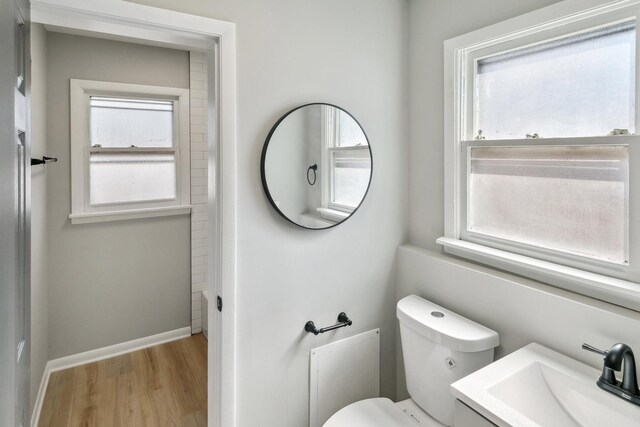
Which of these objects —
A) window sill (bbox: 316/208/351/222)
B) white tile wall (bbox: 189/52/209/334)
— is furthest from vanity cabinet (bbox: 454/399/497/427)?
white tile wall (bbox: 189/52/209/334)

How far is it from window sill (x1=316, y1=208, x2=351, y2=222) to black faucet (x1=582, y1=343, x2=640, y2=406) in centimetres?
106

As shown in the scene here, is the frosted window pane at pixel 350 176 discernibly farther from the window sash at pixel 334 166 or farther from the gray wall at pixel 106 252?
the gray wall at pixel 106 252

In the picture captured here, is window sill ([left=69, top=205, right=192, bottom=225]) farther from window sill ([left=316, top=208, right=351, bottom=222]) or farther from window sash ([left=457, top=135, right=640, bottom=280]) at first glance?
window sash ([left=457, top=135, right=640, bottom=280])

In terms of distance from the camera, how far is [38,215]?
2.12 m

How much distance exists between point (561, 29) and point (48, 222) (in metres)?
3.13

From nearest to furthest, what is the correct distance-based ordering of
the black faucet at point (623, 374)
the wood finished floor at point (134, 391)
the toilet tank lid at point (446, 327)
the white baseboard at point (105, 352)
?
the black faucet at point (623, 374) < the toilet tank lid at point (446, 327) < the wood finished floor at point (134, 391) < the white baseboard at point (105, 352)

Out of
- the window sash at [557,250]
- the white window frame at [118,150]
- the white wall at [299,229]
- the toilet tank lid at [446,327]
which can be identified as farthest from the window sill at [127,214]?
the window sash at [557,250]

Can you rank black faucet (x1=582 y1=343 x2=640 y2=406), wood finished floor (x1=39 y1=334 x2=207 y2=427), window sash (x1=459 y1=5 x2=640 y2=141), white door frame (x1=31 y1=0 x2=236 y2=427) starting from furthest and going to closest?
1. wood finished floor (x1=39 y1=334 x2=207 y2=427)
2. white door frame (x1=31 y1=0 x2=236 y2=427)
3. window sash (x1=459 y1=5 x2=640 y2=141)
4. black faucet (x1=582 y1=343 x2=640 y2=406)

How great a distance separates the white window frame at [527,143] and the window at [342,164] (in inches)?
16.2

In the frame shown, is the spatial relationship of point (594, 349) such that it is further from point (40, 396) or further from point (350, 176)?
point (40, 396)

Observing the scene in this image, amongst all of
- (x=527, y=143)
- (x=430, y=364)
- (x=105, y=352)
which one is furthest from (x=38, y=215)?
(x=527, y=143)

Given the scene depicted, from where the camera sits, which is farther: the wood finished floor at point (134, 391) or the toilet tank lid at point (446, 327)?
the wood finished floor at point (134, 391)

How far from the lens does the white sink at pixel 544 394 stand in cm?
102

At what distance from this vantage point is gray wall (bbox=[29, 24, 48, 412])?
1971 millimetres
